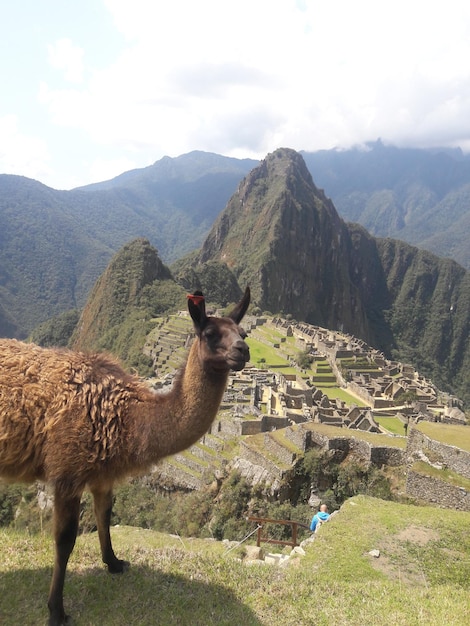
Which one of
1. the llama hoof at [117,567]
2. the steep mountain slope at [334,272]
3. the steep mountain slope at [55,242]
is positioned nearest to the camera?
the llama hoof at [117,567]

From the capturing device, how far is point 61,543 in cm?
294

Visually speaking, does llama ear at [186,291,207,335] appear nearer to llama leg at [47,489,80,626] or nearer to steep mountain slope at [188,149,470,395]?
llama leg at [47,489,80,626]

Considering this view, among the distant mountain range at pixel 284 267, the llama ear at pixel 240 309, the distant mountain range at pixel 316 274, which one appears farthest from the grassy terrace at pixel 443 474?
the distant mountain range at pixel 284 267

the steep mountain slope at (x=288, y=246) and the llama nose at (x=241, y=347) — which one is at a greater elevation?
the steep mountain slope at (x=288, y=246)

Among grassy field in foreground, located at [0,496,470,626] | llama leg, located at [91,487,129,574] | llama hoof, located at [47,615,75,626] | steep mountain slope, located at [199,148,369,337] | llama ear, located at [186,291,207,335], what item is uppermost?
steep mountain slope, located at [199,148,369,337]

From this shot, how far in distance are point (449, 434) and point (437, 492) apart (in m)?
1.85

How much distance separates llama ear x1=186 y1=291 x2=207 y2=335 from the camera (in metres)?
2.76

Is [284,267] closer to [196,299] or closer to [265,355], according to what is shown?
[265,355]

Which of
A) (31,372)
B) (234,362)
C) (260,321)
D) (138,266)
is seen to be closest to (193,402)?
(234,362)

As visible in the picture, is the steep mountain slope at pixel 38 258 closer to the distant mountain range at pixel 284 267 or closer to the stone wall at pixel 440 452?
the distant mountain range at pixel 284 267

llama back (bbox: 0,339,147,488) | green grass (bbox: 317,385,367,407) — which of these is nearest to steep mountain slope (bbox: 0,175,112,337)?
green grass (bbox: 317,385,367,407)

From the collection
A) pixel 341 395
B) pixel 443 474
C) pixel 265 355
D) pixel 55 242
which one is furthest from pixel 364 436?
pixel 55 242

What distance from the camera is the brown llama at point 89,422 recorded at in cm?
286

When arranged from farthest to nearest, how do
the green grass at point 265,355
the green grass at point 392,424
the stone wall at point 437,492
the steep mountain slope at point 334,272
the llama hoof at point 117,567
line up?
the steep mountain slope at point 334,272
the green grass at point 265,355
the green grass at point 392,424
the stone wall at point 437,492
the llama hoof at point 117,567
